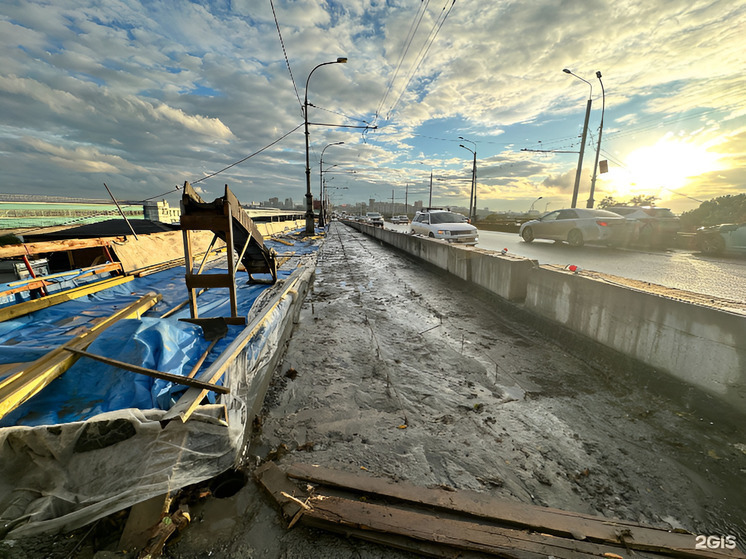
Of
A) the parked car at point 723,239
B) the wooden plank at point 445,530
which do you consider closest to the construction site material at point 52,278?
the wooden plank at point 445,530

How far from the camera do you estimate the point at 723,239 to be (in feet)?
31.4

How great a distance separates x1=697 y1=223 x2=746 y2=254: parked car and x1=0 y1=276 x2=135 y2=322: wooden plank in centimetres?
1656

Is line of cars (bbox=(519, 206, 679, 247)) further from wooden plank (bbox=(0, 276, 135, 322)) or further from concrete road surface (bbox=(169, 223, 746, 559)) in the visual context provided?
wooden plank (bbox=(0, 276, 135, 322))

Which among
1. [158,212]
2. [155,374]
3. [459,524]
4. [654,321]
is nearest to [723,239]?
[654,321]

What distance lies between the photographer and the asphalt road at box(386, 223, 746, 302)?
6.05m

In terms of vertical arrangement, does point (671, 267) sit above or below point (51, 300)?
above

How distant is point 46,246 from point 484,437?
355 inches

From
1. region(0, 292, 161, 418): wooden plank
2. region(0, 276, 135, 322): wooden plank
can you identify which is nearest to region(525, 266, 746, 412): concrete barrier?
region(0, 292, 161, 418): wooden plank

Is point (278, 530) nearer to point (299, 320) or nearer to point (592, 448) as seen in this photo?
point (592, 448)

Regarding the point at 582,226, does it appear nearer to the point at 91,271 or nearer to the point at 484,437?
the point at 484,437

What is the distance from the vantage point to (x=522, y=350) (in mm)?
4363

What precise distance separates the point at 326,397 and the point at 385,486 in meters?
1.30

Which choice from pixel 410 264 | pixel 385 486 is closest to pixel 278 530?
pixel 385 486

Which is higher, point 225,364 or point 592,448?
point 225,364
